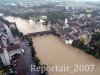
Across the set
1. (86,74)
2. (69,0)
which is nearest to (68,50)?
(86,74)

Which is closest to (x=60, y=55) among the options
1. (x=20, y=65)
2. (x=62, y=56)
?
(x=62, y=56)

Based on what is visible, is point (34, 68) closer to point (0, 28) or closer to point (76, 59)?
point (76, 59)

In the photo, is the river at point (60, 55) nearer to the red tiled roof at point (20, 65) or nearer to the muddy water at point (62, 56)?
the muddy water at point (62, 56)

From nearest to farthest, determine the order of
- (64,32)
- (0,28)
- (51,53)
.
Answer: (51,53)
(64,32)
(0,28)

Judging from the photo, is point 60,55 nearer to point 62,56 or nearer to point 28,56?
point 62,56

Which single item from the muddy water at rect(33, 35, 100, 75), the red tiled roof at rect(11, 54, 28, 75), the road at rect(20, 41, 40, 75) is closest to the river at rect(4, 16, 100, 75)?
the muddy water at rect(33, 35, 100, 75)

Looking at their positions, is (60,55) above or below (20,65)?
below

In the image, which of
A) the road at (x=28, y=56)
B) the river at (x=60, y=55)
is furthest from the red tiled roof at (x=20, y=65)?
the river at (x=60, y=55)

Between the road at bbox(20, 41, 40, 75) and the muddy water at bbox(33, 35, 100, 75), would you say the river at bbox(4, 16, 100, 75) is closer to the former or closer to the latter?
the muddy water at bbox(33, 35, 100, 75)
